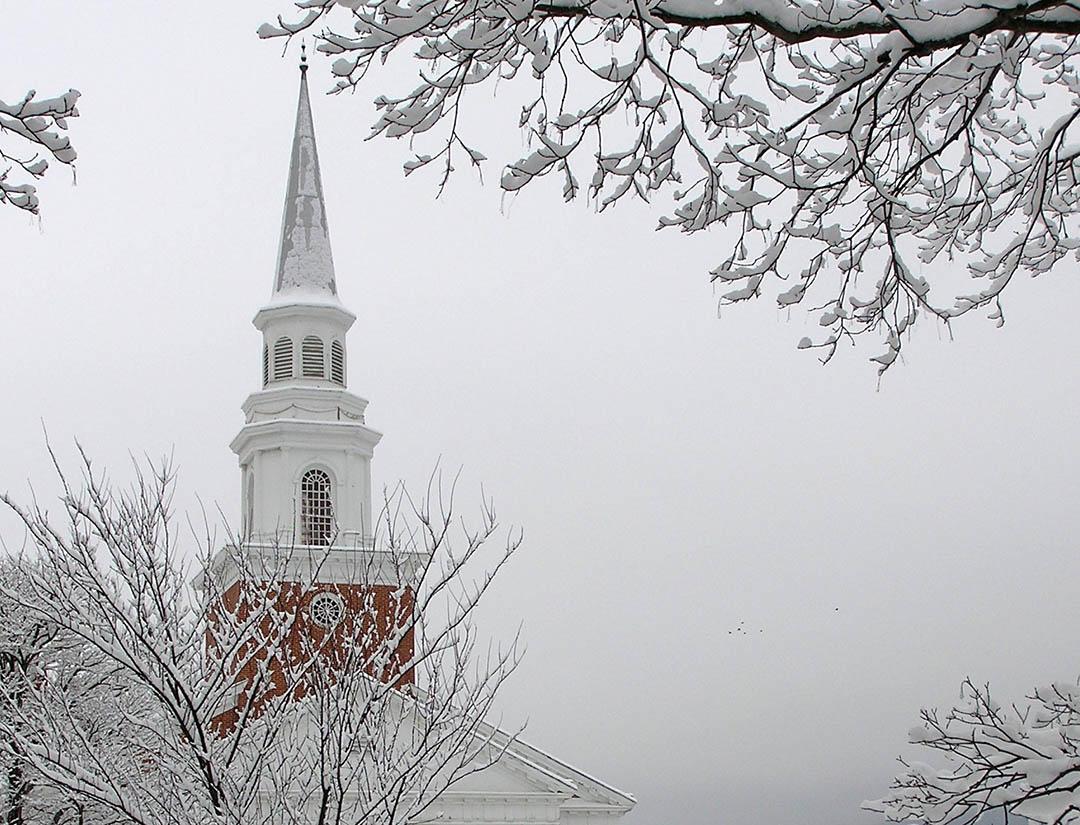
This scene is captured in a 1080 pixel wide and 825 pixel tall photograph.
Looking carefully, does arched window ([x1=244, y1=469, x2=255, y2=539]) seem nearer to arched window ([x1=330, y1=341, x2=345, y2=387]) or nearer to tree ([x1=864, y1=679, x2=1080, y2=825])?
arched window ([x1=330, y1=341, x2=345, y2=387])

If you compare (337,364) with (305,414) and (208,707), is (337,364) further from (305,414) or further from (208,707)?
(208,707)

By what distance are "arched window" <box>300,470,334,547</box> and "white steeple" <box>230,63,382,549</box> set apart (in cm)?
2

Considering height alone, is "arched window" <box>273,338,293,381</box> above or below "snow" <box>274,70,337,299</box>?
below

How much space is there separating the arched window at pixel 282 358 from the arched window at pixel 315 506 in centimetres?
228

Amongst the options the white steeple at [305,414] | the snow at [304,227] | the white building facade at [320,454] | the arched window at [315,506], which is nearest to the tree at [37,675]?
the white building facade at [320,454]

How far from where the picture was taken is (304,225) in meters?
32.1

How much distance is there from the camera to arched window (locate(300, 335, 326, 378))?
31.0 metres

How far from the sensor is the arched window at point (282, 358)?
31.1 meters

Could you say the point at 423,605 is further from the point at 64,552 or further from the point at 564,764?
the point at 564,764

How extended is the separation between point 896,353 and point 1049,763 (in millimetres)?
2238

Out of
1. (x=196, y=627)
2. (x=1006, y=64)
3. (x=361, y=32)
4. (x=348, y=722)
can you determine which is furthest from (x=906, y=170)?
(x=196, y=627)

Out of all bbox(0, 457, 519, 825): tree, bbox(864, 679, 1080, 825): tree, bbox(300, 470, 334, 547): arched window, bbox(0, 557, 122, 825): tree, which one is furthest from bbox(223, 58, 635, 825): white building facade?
bbox(864, 679, 1080, 825): tree

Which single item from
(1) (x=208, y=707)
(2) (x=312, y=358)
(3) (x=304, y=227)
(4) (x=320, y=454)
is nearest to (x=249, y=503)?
(4) (x=320, y=454)

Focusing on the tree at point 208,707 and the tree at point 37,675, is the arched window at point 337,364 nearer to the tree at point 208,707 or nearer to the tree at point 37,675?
the tree at point 37,675
